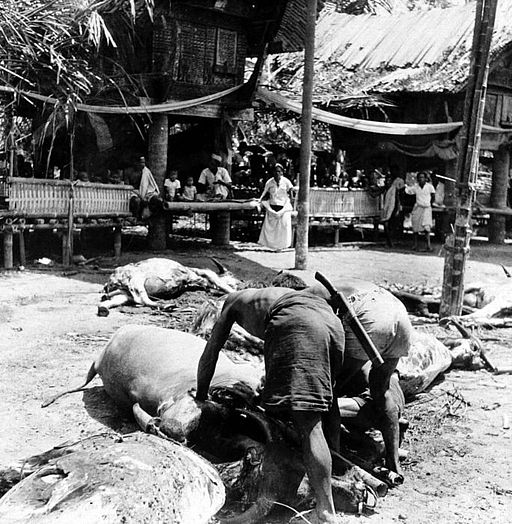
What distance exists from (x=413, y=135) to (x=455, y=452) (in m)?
13.3

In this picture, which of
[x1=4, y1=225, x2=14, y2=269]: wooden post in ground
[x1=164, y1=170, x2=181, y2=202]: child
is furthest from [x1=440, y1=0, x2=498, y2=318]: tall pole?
[x1=164, y1=170, x2=181, y2=202]: child

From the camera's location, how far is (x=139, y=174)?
14.7 m

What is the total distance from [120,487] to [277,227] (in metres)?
Answer: 12.6

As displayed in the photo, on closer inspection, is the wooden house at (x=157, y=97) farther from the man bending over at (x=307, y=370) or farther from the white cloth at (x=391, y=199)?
the man bending over at (x=307, y=370)

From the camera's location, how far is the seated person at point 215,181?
15898 millimetres

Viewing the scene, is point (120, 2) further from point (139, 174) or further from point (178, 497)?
point (178, 497)

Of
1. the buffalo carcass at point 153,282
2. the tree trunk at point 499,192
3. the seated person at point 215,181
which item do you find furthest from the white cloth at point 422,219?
the buffalo carcass at point 153,282

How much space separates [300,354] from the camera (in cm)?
397

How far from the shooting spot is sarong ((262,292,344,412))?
12.9 feet

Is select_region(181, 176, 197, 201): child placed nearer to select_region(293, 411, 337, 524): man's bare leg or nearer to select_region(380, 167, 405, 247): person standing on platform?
select_region(380, 167, 405, 247): person standing on platform

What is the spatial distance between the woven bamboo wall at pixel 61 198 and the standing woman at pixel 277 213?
10.4 feet

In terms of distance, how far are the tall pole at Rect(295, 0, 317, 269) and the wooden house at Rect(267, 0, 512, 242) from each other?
356 cm

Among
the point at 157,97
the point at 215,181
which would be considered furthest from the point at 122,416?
the point at 215,181

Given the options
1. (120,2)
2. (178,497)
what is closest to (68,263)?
(120,2)
